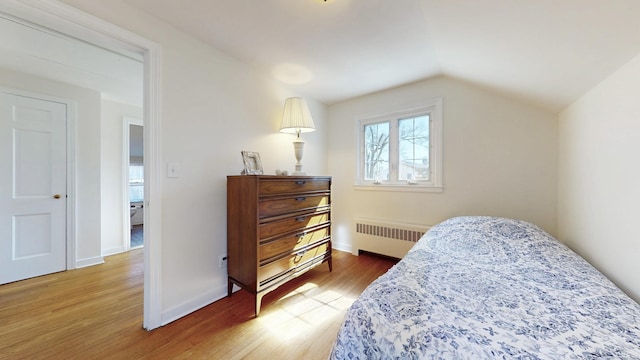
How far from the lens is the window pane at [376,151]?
9.98 feet

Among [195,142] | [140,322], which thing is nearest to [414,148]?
[195,142]

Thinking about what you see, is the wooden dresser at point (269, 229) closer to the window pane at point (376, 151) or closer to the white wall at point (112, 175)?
the window pane at point (376, 151)

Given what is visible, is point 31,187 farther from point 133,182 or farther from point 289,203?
point 133,182

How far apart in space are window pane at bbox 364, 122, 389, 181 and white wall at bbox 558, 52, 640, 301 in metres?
1.65

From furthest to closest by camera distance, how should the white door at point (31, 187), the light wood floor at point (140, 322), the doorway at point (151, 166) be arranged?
the white door at point (31, 187), the doorway at point (151, 166), the light wood floor at point (140, 322)

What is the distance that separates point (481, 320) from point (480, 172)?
1.90 m

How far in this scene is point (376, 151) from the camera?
123 inches

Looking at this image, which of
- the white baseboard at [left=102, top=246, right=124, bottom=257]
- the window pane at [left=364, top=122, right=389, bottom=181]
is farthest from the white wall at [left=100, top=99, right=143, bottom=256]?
the window pane at [left=364, top=122, right=389, bottom=181]

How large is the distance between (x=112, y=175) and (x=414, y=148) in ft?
13.4

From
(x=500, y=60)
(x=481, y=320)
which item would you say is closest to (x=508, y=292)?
(x=481, y=320)

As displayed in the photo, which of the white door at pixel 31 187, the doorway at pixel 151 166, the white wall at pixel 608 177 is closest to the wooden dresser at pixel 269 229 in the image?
the doorway at pixel 151 166

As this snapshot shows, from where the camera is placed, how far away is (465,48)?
5.61 feet

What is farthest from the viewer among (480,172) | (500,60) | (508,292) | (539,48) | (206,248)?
(480,172)

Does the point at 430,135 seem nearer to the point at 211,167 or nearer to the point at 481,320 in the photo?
the point at 481,320
